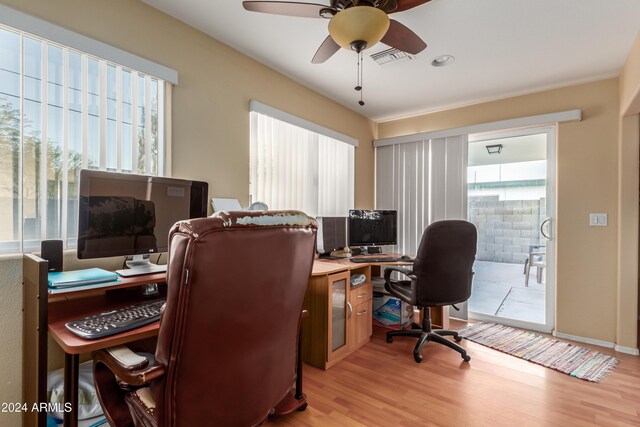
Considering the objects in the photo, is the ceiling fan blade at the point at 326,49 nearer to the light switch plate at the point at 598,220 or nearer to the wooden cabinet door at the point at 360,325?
the wooden cabinet door at the point at 360,325

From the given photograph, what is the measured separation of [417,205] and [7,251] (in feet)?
11.9

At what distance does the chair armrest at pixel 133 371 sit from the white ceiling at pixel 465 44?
6.60 feet

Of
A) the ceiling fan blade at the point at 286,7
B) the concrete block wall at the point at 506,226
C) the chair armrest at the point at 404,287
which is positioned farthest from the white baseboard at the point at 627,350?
the ceiling fan blade at the point at 286,7

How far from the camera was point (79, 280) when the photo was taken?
4.34 feet

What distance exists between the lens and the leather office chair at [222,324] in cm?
79

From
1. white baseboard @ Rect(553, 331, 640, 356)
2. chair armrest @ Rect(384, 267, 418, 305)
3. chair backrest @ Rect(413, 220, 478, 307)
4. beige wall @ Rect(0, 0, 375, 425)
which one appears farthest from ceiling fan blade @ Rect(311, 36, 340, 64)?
white baseboard @ Rect(553, 331, 640, 356)

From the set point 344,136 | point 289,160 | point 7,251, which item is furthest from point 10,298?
point 344,136

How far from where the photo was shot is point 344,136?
367 cm

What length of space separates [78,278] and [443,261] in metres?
2.36

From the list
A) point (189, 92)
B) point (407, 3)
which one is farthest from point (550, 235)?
point (189, 92)

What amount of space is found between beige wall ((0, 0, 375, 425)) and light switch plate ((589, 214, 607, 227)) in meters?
2.97

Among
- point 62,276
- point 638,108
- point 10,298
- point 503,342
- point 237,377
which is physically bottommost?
point 503,342

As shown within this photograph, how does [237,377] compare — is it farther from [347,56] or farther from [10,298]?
[347,56]

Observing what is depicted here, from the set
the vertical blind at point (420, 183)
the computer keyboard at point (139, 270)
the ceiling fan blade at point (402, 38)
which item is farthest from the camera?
the vertical blind at point (420, 183)
